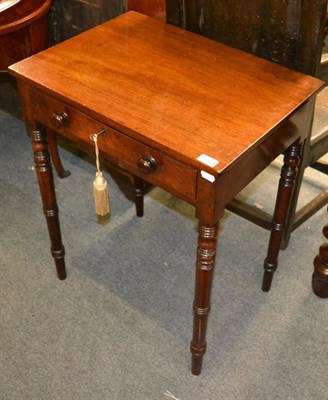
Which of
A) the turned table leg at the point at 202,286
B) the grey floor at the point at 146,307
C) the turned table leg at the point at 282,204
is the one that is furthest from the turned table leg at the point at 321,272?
the turned table leg at the point at 202,286

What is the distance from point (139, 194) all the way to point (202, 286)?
2.53 ft

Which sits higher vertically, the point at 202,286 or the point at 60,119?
the point at 60,119

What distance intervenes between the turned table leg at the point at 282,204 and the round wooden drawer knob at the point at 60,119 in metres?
0.59

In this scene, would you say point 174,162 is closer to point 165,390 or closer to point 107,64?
point 107,64

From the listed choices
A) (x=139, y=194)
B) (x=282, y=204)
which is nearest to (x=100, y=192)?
(x=282, y=204)

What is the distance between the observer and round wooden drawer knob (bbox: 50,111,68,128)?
1.47 metres

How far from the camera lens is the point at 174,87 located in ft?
4.73

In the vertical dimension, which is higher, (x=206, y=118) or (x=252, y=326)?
(x=206, y=118)

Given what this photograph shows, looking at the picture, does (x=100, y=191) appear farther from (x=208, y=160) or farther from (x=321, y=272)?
(x=321, y=272)

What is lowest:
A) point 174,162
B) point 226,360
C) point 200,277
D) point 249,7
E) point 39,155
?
point 226,360

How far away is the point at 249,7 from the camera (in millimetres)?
1642

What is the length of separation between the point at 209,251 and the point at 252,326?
57 centimetres

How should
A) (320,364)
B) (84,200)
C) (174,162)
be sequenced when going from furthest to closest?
(84,200), (320,364), (174,162)

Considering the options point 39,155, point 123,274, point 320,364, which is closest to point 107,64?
point 39,155
